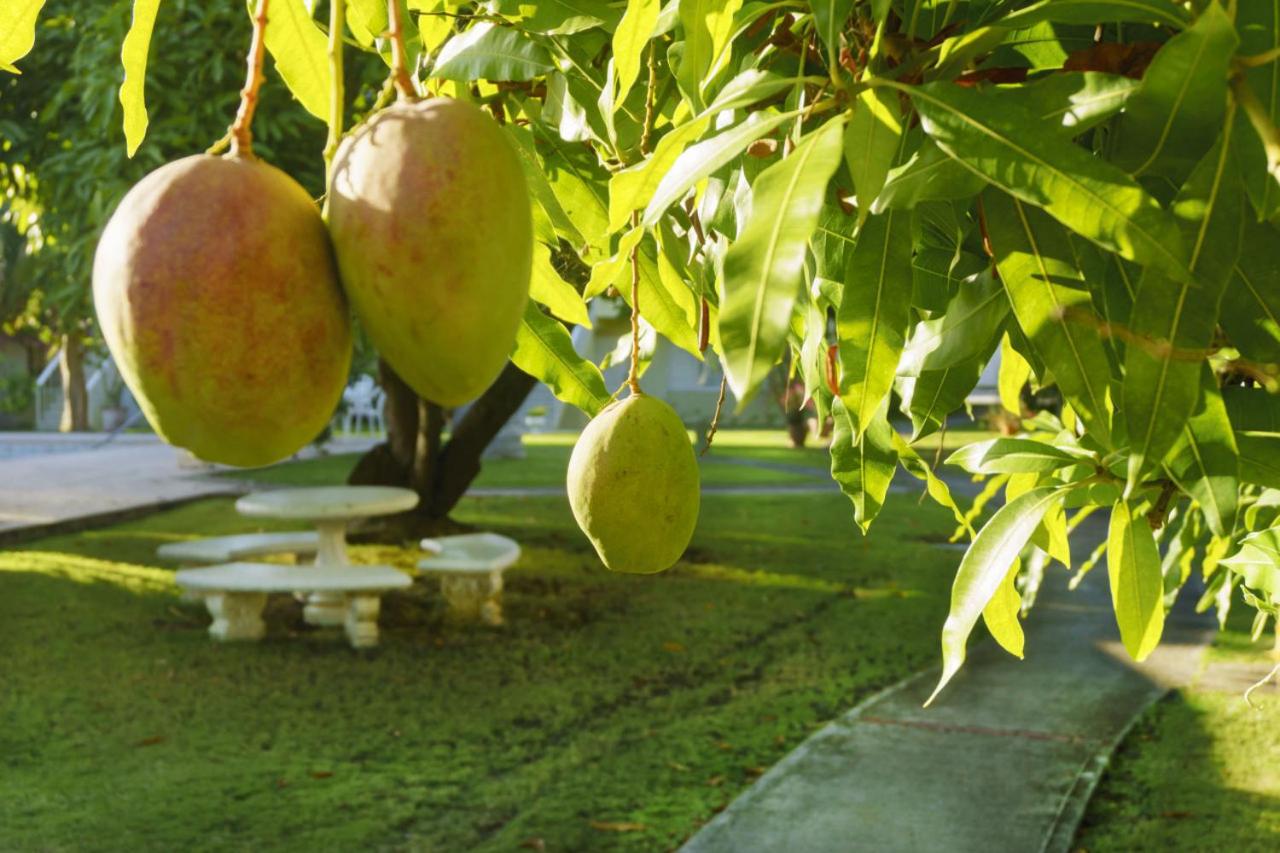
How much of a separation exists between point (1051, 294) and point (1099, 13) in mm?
182

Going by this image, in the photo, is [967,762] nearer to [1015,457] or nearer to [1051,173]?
[1015,457]

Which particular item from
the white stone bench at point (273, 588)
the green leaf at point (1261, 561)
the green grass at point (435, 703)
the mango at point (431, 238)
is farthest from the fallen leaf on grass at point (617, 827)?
the mango at point (431, 238)

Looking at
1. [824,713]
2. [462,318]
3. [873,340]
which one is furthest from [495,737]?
[462,318]

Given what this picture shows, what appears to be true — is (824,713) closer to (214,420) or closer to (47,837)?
(47,837)

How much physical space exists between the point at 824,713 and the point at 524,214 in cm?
498

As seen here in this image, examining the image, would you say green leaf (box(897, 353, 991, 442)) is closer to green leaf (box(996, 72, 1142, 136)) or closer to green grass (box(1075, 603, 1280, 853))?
green leaf (box(996, 72, 1142, 136))

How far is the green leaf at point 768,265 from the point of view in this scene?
59 centimetres

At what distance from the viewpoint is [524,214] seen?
0.55 m

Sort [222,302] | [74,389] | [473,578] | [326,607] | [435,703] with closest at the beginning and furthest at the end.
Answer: [222,302], [435,703], [326,607], [473,578], [74,389]

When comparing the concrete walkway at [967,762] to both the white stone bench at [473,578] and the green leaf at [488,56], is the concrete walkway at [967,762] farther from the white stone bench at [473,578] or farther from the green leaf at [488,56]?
the green leaf at [488,56]

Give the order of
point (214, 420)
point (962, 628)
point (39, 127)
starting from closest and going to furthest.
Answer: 1. point (214, 420)
2. point (962, 628)
3. point (39, 127)

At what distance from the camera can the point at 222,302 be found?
0.50 meters

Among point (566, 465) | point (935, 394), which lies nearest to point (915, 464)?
point (935, 394)

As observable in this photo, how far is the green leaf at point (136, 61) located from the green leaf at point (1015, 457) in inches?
32.2
